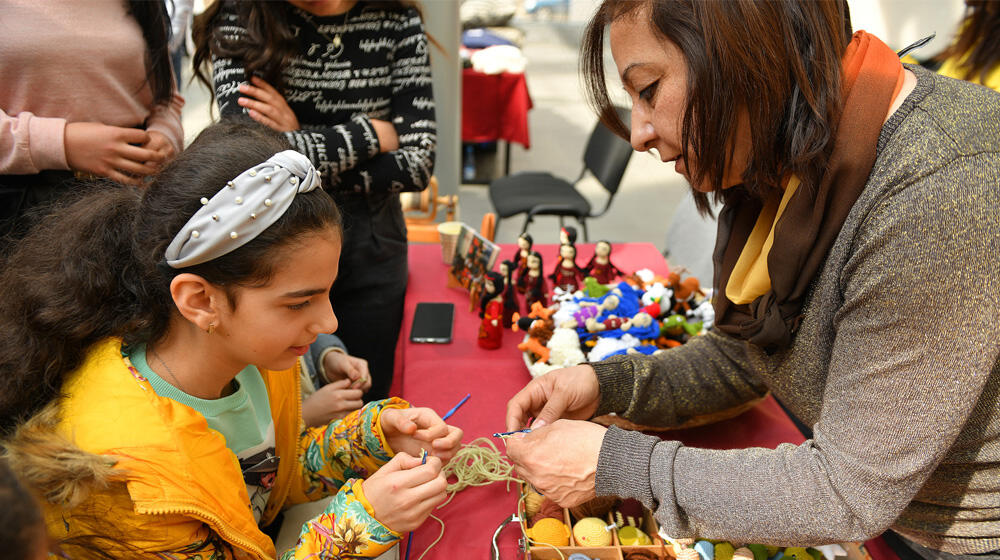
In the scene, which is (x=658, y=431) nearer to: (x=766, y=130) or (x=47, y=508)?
(x=766, y=130)

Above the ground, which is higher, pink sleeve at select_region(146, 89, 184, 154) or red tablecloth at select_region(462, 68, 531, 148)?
pink sleeve at select_region(146, 89, 184, 154)

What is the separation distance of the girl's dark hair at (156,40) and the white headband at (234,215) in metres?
0.86

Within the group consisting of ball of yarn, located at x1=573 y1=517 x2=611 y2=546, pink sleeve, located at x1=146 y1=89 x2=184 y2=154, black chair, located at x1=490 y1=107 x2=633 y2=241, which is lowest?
black chair, located at x1=490 y1=107 x2=633 y2=241

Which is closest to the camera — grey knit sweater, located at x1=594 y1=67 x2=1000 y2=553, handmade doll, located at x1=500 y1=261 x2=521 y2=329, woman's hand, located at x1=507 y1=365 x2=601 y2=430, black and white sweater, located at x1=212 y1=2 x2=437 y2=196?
grey knit sweater, located at x1=594 y1=67 x2=1000 y2=553

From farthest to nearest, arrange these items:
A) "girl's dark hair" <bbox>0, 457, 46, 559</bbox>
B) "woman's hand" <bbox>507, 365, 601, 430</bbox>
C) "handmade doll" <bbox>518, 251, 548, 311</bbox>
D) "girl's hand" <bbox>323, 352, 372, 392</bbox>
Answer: "handmade doll" <bbox>518, 251, 548, 311</bbox> < "girl's hand" <bbox>323, 352, 372, 392</bbox> < "woman's hand" <bbox>507, 365, 601, 430</bbox> < "girl's dark hair" <bbox>0, 457, 46, 559</bbox>

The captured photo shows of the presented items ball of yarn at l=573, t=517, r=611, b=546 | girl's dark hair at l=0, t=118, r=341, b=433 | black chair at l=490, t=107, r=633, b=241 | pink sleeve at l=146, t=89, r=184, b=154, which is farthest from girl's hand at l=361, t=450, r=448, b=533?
black chair at l=490, t=107, r=633, b=241

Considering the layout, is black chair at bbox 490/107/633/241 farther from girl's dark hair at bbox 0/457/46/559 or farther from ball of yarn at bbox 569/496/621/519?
girl's dark hair at bbox 0/457/46/559

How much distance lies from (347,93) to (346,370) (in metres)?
0.71

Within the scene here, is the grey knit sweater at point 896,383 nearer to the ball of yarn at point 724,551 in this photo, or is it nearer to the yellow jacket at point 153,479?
the ball of yarn at point 724,551

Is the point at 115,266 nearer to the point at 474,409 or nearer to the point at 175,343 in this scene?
the point at 175,343

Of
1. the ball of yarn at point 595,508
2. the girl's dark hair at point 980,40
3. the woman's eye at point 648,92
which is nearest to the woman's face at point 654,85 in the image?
the woman's eye at point 648,92

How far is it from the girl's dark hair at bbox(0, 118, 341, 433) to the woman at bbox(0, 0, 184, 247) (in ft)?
1.24

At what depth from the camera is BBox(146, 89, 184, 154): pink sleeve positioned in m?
1.69

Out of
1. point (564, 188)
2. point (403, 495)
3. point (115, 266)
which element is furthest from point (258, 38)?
point (564, 188)
